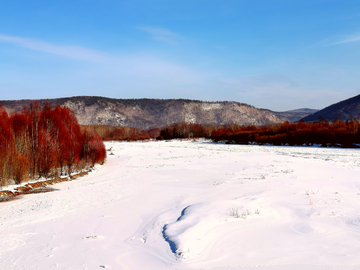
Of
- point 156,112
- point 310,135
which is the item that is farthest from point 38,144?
point 156,112

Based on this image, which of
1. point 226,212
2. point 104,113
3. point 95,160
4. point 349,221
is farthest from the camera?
point 104,113

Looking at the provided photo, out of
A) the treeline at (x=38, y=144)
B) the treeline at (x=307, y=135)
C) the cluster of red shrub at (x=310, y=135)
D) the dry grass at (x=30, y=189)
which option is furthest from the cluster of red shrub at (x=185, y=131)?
the dry grass at (x=30, y=189)

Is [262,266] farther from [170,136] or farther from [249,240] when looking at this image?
[170,136]

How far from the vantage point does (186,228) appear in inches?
191

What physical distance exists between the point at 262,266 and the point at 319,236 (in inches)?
58.9

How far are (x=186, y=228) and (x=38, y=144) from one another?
8.04 metres

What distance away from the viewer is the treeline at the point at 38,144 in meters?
9.25

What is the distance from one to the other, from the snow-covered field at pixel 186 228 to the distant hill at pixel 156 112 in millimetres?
118392

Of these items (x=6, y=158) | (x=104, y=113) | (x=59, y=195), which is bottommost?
(x=59, y=195)

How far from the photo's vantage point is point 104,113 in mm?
132875

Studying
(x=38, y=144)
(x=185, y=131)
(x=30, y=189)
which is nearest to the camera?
(x=30, y=189)

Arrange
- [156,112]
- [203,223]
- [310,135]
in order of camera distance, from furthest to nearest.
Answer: [156,112], [310,135], [203,223]

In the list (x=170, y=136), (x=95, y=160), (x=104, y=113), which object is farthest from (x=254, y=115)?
(x=95, y=160)

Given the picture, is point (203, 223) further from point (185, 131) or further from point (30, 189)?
point (185, 131)
